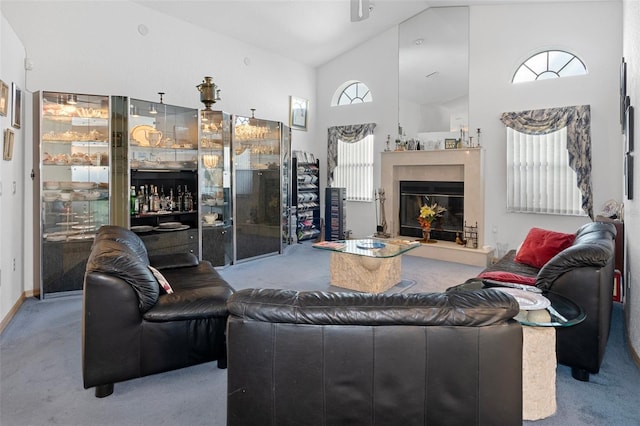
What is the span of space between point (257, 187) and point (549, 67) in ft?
15.9

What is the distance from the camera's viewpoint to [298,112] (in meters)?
7.98

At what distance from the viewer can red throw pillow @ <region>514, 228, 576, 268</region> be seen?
4.02 m

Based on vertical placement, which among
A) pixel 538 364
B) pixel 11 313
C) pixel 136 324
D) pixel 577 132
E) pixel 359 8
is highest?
pixel 359 8

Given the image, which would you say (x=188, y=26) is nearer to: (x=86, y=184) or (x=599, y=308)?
(x=86, y=184)

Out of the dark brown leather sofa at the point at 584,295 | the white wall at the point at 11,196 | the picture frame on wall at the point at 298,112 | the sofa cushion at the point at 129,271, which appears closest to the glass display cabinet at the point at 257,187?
the picture frame on wall at the point at 298,112

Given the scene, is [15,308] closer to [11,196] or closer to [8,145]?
[11,196]

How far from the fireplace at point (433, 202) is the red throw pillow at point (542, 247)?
2411 millimetres

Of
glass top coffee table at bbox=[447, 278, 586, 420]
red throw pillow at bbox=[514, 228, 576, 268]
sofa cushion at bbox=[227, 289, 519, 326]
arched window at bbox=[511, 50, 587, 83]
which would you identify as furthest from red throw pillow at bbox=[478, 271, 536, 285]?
arched window at bbox=[511, 50, 587, 83]

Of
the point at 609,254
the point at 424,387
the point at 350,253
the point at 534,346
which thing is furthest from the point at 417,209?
the point at 424,387

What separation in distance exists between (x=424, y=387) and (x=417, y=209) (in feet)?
19.5

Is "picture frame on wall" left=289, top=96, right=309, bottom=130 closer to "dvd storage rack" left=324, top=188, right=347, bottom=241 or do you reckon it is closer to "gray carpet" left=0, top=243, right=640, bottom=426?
"dvd storage rack" left=324, top=188, right=347, bottom=241

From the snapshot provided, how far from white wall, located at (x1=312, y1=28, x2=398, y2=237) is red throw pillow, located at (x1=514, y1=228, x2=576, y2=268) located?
3.68 m

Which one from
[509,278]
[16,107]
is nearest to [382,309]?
[509,278]

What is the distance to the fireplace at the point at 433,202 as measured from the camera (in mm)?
6816
